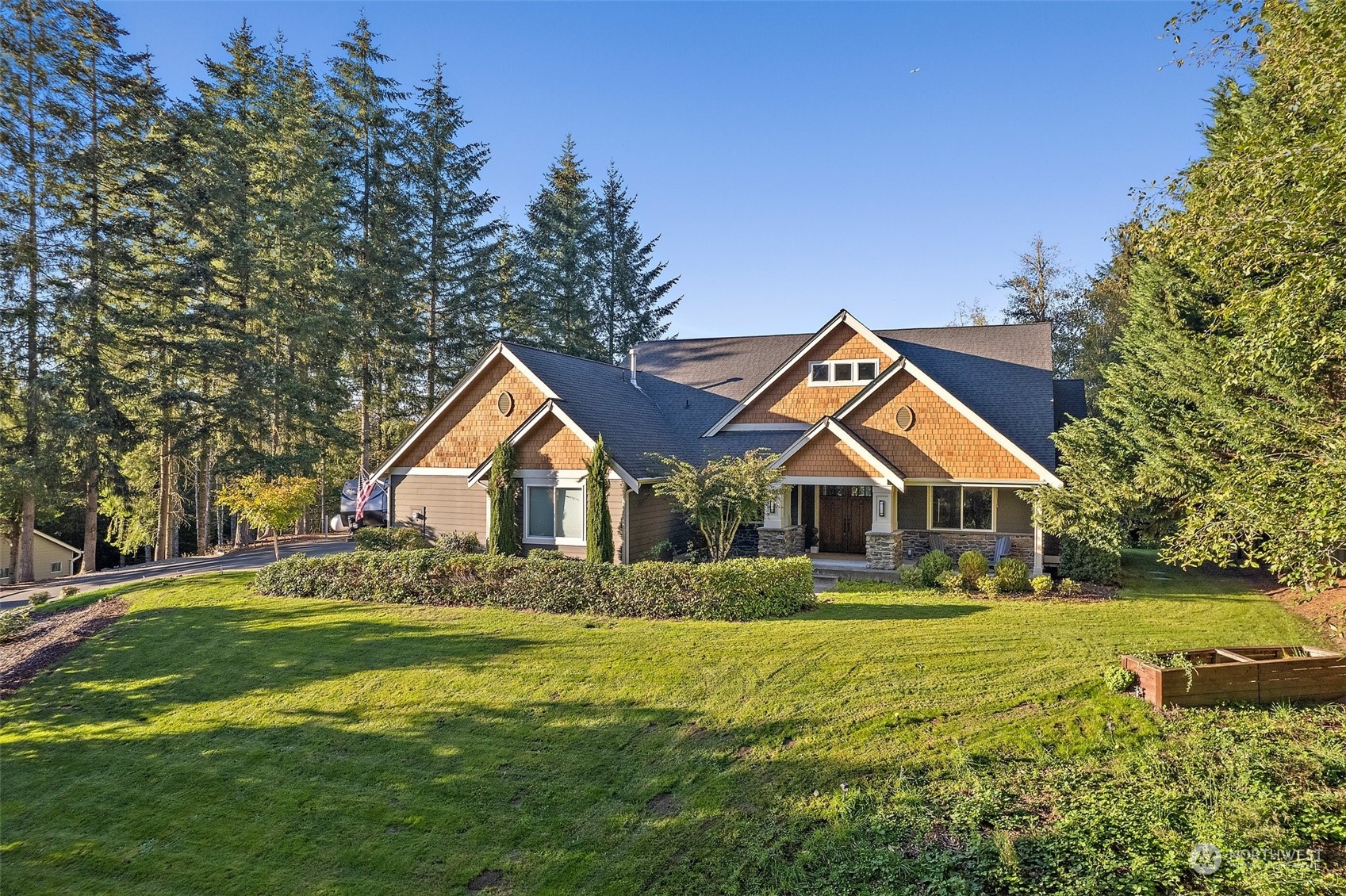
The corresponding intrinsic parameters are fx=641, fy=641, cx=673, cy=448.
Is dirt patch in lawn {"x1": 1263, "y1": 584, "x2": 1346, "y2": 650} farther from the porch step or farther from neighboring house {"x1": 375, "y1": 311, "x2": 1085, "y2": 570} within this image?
the porch step

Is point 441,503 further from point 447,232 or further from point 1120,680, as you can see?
point 447,232

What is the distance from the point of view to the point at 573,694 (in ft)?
29.5

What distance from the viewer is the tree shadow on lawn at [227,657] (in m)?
9.97

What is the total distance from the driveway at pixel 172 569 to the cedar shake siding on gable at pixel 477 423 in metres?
4.26

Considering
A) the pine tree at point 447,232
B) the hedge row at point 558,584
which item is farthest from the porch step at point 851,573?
the pine tree at point 447,232

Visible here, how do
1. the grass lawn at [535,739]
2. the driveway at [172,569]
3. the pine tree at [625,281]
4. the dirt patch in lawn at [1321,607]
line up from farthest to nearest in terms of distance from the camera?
1. the pine tree at [625,281]
2. the driveway at [172,569]
3. the dirt patch in lawn at [1321,607]
4. the grass lawn at [535,739]

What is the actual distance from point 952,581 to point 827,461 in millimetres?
4809

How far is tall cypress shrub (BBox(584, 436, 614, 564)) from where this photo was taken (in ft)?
53.5

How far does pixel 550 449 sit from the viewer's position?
1842 cm

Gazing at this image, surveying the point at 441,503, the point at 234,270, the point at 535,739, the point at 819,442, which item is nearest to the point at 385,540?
the point at 441,503

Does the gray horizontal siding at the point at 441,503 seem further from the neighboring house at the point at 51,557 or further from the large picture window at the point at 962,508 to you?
the neighboring house at the point at 51,557

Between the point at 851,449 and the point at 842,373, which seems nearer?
the point at 851,449

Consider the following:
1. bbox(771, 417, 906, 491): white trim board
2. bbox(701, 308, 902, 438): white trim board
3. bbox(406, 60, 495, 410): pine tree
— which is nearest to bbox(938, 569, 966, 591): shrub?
bbox(771, 417, 906, 491): white trim board

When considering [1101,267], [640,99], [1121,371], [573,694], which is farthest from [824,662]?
[1101,267]
